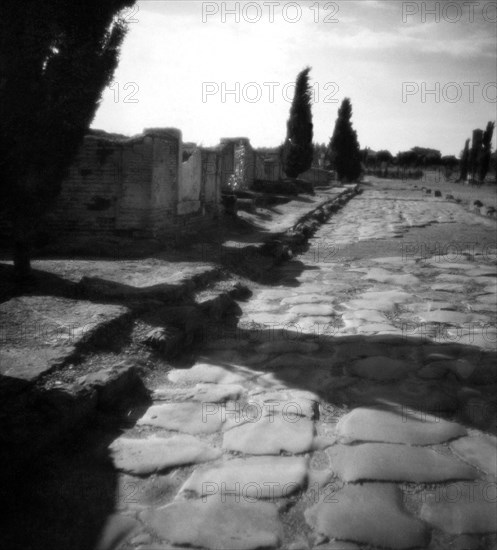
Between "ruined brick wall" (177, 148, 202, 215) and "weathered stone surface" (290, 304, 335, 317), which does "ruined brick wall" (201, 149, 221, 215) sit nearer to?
"ruined brick wall" (177, 148, 202, 215)

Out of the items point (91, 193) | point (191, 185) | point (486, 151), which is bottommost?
point (91, 193)

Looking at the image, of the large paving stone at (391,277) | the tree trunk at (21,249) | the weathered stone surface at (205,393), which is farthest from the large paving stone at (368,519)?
the large paving stone at (391,277)

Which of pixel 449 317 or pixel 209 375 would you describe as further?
pixel 449 317

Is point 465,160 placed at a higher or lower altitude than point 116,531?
higher

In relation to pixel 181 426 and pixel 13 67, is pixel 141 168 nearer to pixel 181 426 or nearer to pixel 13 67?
pixel 13 67

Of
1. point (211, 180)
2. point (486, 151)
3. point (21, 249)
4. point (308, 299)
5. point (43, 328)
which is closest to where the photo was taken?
point (43, 328)

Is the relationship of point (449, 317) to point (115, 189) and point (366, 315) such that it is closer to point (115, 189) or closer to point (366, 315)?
point (366, 315)

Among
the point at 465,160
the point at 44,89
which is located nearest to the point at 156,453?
the point at 44,89

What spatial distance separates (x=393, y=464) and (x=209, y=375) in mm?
1368

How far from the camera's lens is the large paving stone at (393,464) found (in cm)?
207

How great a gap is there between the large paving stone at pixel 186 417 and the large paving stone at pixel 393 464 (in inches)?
24.9

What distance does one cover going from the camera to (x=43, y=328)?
3.10m

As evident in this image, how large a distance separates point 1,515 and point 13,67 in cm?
354

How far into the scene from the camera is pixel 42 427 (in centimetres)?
209
